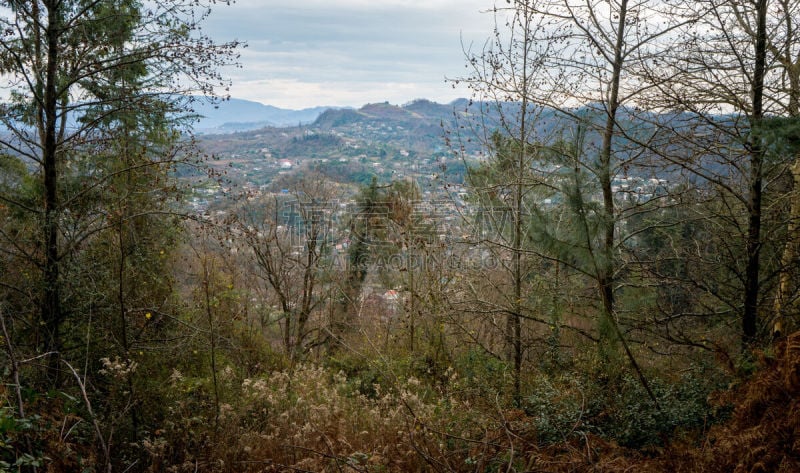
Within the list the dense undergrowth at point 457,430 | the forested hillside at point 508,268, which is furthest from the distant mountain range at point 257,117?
the dense undergrowth at point 457,430

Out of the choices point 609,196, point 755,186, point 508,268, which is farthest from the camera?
point 508,268

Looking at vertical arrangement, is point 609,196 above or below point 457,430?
above

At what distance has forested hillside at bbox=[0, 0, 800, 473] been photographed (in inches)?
141

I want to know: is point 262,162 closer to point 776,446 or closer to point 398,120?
point 398,120

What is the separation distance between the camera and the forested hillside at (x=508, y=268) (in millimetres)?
3590

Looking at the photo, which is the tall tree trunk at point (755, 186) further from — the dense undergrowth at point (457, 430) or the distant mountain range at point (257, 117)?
the distant mountain range at point (257, 117)

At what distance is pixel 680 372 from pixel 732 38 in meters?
2.97

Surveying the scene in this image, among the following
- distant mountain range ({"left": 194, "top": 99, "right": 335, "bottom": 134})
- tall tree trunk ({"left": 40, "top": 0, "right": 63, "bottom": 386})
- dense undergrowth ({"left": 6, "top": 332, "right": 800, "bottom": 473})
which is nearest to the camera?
dense undergrowth ({"left": 6, "top": 332, "right": 800, "bottom": 473})

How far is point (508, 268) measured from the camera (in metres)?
6.59

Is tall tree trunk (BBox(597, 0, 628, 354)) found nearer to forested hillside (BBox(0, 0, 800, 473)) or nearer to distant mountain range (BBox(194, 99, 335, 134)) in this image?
forested hillside (BBox(0, 0, 800, 473))

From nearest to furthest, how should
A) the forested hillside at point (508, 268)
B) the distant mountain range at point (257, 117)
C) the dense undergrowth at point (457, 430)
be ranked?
the dense undergrowth at point (457, 430) < the forested hillside at point (508, 268) < the distant mountain range at point (257, 117)

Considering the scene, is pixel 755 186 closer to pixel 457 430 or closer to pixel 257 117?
pixel 457 430

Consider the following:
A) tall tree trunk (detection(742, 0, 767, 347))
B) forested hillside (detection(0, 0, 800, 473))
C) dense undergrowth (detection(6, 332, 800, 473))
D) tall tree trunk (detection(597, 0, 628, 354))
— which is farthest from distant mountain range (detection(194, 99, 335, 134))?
tall tree trunk (detection(742, 0, 767, 347))

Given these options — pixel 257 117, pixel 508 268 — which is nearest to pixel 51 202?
pixel 508 268
